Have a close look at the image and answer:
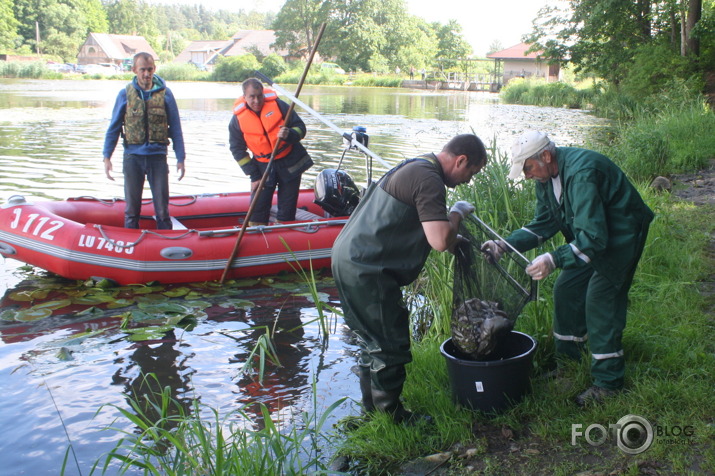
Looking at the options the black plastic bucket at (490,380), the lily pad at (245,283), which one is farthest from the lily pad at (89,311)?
the black plastic bucket at (490,380)

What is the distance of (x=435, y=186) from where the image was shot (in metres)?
2.97

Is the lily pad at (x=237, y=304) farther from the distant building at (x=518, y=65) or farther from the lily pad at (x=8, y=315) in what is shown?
the distant building at (x=518, y=65)

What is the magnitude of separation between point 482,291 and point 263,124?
4066mm

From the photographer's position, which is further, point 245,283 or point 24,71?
point 24,71

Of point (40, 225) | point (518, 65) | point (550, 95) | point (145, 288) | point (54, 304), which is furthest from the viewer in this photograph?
point (518, 65)

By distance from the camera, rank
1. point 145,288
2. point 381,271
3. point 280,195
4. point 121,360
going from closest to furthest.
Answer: point 381,271 < point 121,360 < point 145,288 < point 280,195

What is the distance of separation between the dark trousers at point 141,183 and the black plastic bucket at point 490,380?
432cm

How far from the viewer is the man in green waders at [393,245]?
2.99m

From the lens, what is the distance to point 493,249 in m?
3.40

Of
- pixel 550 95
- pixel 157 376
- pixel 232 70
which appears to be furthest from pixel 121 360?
pixel 232 70

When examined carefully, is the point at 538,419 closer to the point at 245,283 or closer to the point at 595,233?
the point at 595,233

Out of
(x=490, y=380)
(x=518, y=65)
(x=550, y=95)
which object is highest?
(x=518, y=65)

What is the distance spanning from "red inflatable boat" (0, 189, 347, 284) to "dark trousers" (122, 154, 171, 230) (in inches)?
9.6

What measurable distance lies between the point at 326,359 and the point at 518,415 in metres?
1.93
